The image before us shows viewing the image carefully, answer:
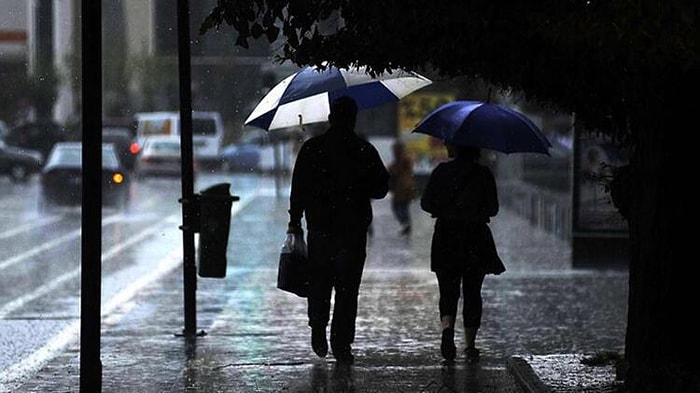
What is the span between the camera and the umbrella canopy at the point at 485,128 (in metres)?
11.2

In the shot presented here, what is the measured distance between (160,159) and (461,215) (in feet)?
123

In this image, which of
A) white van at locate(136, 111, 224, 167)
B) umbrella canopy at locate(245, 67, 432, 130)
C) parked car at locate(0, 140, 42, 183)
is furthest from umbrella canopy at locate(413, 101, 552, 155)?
white van at locate(136, 111, 224, 167)

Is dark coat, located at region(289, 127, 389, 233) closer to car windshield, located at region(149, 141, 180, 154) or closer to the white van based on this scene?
car windshield, located at region(149, 141, 180, 154)

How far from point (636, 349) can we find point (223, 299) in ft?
25.5

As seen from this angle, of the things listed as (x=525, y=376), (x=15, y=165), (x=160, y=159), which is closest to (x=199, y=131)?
(x=160, y=159)

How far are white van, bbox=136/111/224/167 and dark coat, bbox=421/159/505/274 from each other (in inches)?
1614

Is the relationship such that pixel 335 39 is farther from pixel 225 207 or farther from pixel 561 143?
pixel 561 143

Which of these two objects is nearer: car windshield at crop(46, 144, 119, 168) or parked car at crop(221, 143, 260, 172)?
car windshield at crop(46, 144, 119, 168)

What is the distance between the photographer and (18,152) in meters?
49.4

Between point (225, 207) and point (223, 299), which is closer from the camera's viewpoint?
point (225, 207)

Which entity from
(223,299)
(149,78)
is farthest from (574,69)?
(149,78)

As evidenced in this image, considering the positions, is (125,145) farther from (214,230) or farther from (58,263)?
(214,230)

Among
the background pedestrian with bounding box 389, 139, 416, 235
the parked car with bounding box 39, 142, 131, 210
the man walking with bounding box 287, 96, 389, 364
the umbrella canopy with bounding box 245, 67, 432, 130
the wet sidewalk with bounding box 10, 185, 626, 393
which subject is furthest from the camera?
the parked car with bounding box 39, 142, 131, 210

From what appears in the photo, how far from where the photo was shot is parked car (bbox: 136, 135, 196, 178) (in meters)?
48.0
